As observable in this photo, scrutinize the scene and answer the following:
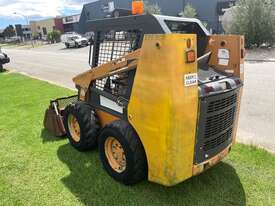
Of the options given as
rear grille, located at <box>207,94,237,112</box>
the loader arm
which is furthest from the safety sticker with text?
the loader arm

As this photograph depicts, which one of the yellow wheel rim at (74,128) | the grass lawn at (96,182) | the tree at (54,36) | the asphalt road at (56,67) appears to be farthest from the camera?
the tree at (54,36)

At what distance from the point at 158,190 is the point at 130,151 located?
60cm

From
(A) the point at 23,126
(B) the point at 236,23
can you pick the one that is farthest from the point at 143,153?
(B) the point at 236,23

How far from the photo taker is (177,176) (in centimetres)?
314

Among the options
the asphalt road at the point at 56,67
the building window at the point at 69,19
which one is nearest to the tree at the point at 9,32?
the building window at the point at 69,19

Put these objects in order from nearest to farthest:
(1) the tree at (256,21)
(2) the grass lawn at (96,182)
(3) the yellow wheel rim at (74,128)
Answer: (2) the grass lawn at (96,182)
(3) the yellow wheel rim at (74,128)
(1) the tree at (256,21)

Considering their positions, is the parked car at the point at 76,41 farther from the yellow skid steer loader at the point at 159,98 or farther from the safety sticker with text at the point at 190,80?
the safety sticker with text at the point at 190,80

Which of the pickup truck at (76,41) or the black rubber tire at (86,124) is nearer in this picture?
the black rubber tire at (86,124)

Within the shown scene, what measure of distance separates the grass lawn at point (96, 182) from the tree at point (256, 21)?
17.0 metres

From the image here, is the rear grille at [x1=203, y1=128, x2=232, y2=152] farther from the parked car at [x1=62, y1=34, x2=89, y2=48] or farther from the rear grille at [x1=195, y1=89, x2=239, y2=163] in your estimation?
the parked car at [x1=62, y1=34, x2=89, y2=48]

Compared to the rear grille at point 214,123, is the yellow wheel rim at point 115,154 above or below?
below

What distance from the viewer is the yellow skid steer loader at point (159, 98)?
9.48 ft

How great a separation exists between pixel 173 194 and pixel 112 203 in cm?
68

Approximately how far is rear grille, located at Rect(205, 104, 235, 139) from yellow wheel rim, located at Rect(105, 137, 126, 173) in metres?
1.06
